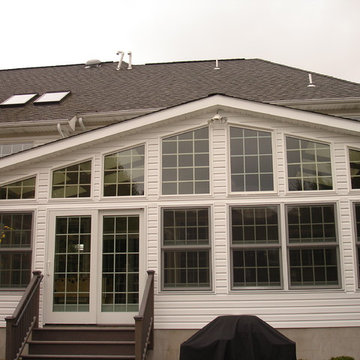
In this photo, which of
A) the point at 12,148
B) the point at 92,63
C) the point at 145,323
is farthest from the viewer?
the point at 92,63

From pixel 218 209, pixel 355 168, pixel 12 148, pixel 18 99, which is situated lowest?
pixel 218 209

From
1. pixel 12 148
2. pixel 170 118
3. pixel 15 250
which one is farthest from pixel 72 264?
pixel 12 148

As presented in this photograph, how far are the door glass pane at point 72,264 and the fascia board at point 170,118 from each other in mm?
1312

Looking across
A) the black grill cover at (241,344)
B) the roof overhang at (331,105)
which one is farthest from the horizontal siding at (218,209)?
the black grill cover at (241,344)

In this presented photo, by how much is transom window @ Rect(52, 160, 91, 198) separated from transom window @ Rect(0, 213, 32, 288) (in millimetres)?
740

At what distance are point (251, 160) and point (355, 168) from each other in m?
1.84

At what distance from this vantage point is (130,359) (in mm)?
7547

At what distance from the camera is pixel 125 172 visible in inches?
356

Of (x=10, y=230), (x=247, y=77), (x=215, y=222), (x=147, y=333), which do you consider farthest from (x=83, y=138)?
(x=247, y=77)

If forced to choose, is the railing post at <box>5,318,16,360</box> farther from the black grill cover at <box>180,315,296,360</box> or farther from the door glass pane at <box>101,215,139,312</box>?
the black grill cover at <box>180,315,296,360</box>

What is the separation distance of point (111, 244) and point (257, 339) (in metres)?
3.81

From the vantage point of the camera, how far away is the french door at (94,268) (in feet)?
28.1

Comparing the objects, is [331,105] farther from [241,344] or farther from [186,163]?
[241,344]

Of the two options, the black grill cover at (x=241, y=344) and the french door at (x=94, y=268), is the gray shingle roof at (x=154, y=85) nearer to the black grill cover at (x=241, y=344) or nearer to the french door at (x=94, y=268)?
the french door at (x=94, y=268)
